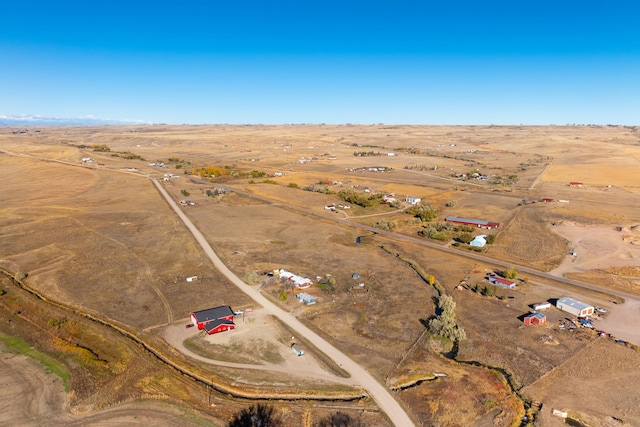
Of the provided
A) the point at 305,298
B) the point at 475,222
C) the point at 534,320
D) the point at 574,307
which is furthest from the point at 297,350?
the point at 475,222

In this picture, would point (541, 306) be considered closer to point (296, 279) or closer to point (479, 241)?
point (479, 241)

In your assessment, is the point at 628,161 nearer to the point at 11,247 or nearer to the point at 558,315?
the point at 558,315

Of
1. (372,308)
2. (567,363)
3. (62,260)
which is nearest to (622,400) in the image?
(567,363)

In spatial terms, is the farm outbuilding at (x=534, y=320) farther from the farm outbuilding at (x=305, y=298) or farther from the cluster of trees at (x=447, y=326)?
the farm outbuilding at (x=305, y=298)

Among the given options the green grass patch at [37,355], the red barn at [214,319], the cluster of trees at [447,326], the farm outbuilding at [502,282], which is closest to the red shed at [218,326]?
the red barn at [214,319]

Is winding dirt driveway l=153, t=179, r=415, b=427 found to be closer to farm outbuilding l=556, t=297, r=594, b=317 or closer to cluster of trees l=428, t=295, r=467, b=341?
cluster of trees l=428, t=295, r=467, b=341

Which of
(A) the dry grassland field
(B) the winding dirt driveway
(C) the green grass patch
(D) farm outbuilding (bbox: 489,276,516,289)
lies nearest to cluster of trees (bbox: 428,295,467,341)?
(A) the dry grassland field
